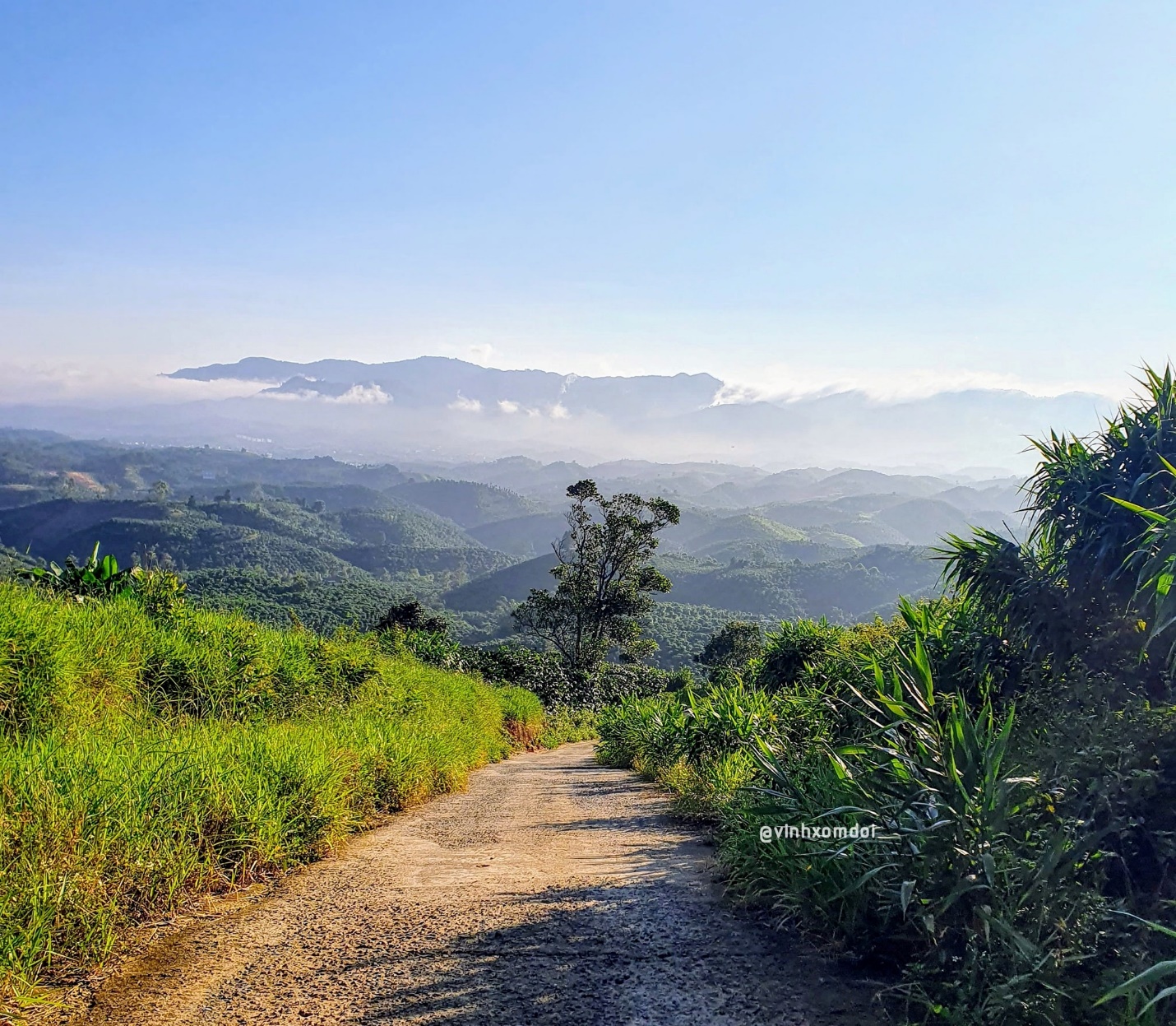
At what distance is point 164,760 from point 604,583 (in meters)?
29.9

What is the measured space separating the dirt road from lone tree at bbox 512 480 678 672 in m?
28.3

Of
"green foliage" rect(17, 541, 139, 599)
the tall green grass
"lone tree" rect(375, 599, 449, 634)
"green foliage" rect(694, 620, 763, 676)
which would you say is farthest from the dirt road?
"green foliage" rect(694, 620, 763, 676)

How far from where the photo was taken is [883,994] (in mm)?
2793

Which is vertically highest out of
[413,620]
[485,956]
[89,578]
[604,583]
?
[89,578]

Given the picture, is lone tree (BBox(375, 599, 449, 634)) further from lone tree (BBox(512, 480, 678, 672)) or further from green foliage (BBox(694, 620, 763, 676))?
green foliage (BBox(694, 620, 763, 676))

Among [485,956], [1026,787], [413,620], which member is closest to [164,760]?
[485,956]

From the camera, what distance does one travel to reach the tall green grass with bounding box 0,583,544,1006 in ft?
9.95

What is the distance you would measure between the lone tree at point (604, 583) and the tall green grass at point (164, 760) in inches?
907

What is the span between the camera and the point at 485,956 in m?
3.14

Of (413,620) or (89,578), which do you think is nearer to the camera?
(89,578)

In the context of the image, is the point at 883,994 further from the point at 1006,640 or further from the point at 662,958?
the point at 1006,640

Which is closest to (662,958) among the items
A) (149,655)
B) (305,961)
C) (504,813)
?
A: (305,961)

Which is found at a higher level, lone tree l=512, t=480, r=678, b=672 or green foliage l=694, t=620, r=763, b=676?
lone tree l=512, t=480, r=678, b=672

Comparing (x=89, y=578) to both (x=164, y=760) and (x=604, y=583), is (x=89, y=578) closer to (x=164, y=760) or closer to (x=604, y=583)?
(x=164, y=760)
